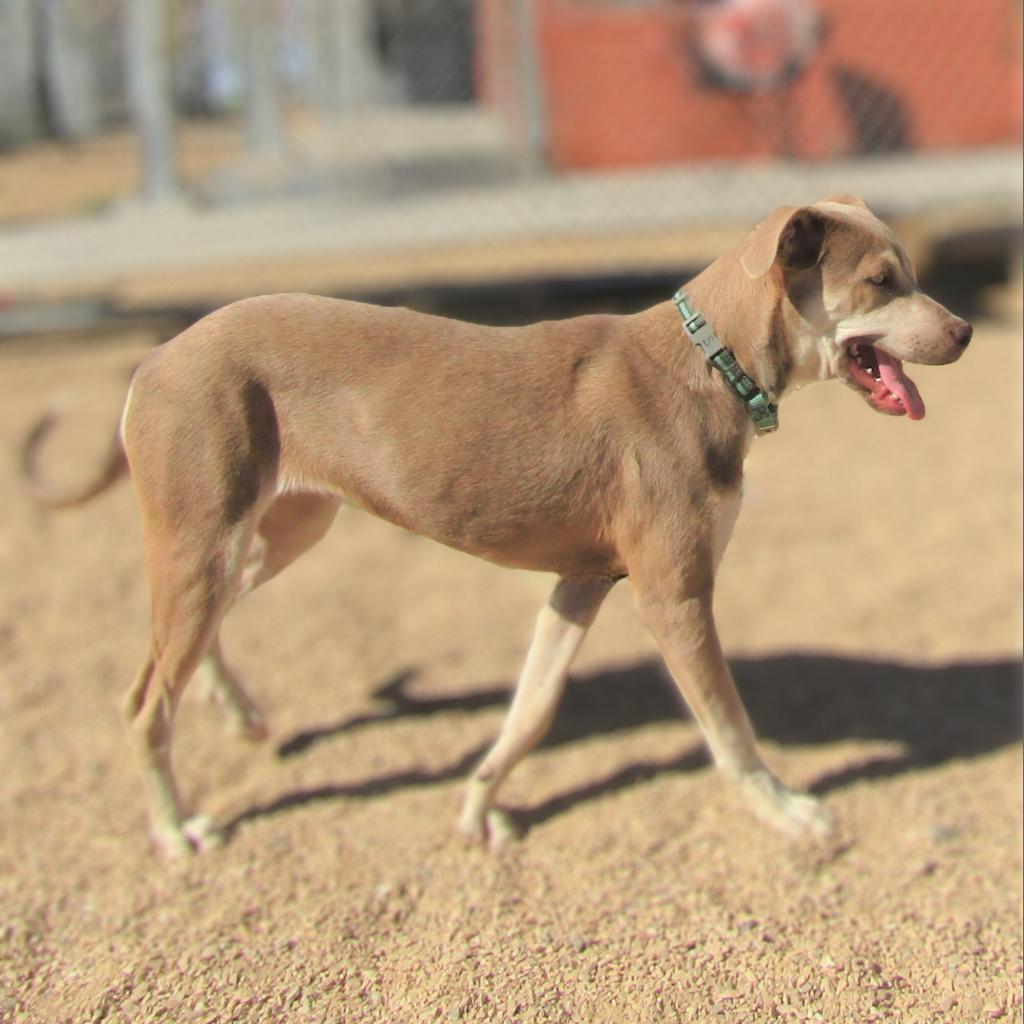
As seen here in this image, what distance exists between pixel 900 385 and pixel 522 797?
68.6 inches

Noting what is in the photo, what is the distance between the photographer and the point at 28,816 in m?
3.77

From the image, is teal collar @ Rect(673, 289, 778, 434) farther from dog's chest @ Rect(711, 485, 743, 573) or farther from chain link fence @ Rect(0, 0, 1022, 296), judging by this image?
chain link fence @ Rect(0, 0, 1022, 296)

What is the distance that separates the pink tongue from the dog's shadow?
1.46 m

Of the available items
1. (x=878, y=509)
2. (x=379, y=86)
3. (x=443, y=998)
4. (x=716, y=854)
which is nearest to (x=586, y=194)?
(x=878, y=509)

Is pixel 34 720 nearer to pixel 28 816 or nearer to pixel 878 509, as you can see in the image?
pixel 28 816

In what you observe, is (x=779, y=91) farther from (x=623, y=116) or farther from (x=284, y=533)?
(x=284, y=533)

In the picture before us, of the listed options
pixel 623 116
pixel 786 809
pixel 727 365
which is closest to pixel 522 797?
pixel 786 809

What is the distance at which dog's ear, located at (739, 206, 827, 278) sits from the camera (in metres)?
2.70

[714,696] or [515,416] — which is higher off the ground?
[515,416]

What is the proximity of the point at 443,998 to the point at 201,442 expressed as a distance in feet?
4.58

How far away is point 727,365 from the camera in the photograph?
2.98 meters

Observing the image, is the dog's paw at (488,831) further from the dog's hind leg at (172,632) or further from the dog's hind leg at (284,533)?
the dog's hind leg at (284,533)

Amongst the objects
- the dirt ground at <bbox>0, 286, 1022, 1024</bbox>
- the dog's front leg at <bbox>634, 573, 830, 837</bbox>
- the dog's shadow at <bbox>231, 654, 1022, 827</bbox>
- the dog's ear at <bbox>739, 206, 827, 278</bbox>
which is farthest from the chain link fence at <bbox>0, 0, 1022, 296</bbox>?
the dog's ear at <bbox>739, 206, 827, 278</bbox>

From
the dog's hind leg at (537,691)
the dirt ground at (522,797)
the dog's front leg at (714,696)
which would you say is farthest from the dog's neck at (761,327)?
the dirt ground at (522,797)
